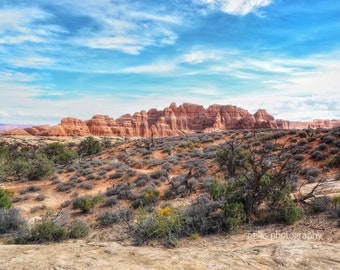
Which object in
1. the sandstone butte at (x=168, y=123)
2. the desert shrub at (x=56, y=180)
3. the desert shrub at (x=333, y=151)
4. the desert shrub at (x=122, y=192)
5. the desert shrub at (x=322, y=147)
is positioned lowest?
the desert shrub at (x=56, y=180)

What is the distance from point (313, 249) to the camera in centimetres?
685

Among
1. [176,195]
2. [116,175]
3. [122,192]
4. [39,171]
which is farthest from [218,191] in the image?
[39,171]

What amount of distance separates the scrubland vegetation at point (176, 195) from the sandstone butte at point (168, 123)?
97378 mm

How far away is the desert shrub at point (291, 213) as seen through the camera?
9.80 metres

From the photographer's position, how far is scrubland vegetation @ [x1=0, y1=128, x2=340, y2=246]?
389 inches

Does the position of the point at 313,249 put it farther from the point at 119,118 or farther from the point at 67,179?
the point at 119,118

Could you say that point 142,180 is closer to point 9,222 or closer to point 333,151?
point 9,222

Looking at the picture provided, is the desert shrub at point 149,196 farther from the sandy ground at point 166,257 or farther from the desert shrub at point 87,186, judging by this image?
the sandy ground at point 166,257

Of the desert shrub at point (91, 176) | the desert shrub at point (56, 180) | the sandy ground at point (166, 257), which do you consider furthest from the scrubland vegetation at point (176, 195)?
the sandy ground at point (166, 257)

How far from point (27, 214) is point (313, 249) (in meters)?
14.0

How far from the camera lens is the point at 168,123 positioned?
138 metres

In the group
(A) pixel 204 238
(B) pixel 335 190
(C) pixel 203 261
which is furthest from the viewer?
(B) pixel 335 190

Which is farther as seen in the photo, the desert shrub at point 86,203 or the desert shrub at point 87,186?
the desert shrub at point 87,186

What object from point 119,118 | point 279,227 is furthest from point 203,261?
point 119,118
